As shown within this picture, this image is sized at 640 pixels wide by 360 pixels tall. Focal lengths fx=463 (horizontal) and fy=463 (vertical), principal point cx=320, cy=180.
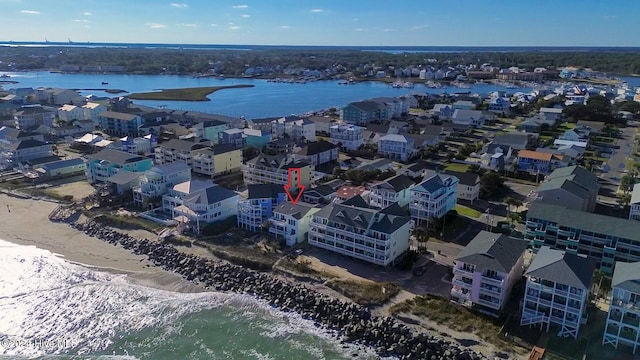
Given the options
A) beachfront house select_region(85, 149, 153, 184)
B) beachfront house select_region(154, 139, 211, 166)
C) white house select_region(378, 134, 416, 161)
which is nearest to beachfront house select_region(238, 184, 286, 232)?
beachfront house select_region(85, 149, 153, 184)

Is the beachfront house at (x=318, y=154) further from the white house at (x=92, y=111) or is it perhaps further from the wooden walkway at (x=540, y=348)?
the white house at (x=92, y=111)

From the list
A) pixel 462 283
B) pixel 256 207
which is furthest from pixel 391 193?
pixel 462 283

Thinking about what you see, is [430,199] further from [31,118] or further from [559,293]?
[31,118]

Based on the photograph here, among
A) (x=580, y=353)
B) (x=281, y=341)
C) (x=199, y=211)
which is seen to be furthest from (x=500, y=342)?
(x=199, y=211)

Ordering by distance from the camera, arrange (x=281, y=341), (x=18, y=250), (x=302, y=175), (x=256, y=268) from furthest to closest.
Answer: (x=302, y=175), (x=18, y=250), (x=256, y=268), (x=281, y=341)

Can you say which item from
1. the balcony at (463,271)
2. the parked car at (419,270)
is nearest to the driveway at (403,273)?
the parked car at (419,270)

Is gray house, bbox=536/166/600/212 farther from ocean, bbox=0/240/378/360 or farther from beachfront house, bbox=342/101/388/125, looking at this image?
beachfront house, bbox=342/101/388/125

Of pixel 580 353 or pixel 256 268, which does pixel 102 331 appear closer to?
pixel 256 268
